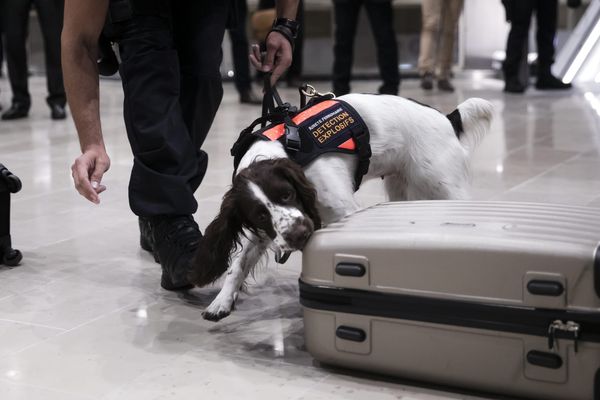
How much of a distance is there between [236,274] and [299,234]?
460mm

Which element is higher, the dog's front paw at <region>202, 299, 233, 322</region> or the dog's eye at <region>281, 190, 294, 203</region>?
the dog's eye at <region>281, 190, 294, 203</region>

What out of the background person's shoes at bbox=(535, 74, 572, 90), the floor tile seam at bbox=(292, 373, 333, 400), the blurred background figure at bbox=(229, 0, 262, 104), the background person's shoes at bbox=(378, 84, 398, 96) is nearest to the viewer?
the floor tile seam at bbox=(292, 373, 333, 400)

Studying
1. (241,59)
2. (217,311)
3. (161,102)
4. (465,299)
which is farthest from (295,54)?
(465,299)

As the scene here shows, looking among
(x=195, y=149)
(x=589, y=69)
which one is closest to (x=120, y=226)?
(x=195, y=149)

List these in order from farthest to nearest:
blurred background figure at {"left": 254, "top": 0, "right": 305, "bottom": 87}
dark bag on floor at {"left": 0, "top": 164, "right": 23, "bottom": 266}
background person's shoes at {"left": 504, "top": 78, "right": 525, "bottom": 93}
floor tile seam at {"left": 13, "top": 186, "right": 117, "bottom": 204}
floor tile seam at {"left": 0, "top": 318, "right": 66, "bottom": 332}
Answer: blurred background figure at {"left": 254, "top": 0, "right": 305, "bottom": 87}, background person's shoes at {"left": 504, "top": 78, "right": 525, "bottom": 93}, floor tile seam at {"left": 13, "top": 186, "right": 117, "bottom": 204}, dark bag on floor at {"left": 0, "top": 164, "right": 23, "bottom": 266}, floor tile seam at {"left": 0, "top": 318, "right": 66, "bottom": 332}

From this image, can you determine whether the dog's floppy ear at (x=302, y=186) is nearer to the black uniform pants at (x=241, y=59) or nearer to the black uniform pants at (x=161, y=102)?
the black uniform pants at (x=161, y=102)

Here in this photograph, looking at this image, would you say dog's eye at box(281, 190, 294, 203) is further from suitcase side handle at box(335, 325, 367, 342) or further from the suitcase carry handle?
the suitcase carry handle

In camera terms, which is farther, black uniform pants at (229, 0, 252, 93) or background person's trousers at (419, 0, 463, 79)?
background person's trousers at (419, 0, 463, 79)

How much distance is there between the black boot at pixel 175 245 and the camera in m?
2.88

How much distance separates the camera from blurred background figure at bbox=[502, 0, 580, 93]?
27.5ft

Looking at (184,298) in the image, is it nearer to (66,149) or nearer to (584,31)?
(66,149)

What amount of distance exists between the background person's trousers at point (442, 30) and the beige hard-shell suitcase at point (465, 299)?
689cm

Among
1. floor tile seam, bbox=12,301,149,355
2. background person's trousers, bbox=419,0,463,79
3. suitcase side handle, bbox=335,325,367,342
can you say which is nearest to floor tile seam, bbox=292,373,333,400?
suitcase side handle, bbox=335,325,367,342

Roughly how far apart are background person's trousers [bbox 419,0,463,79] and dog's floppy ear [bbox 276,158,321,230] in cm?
678
